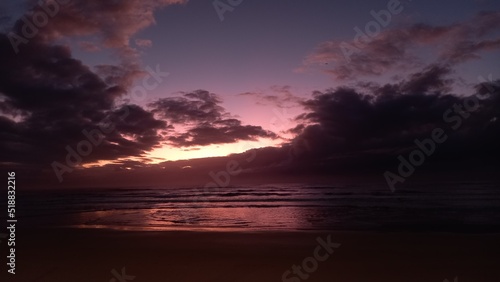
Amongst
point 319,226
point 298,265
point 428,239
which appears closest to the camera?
point 298,265

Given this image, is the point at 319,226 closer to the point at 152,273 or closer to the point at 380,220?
the point at 380,220

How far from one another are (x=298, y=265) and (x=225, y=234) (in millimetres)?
6983

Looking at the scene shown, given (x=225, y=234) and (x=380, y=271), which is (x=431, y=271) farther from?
(x=225, y=234)

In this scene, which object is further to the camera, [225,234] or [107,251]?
[225,234]

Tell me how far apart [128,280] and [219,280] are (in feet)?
8.22

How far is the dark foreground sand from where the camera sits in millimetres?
8977

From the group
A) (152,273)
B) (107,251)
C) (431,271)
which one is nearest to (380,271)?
(431,271)

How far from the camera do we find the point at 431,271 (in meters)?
9.22

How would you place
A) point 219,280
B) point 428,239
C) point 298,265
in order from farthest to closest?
point 428,239 → point 298,265 → point 219,280

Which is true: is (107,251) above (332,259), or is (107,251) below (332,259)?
above

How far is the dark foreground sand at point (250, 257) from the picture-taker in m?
8.98

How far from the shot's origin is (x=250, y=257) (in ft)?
36.1

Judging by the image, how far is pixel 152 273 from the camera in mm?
9289

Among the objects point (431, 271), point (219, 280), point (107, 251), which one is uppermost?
point (107, 251)
